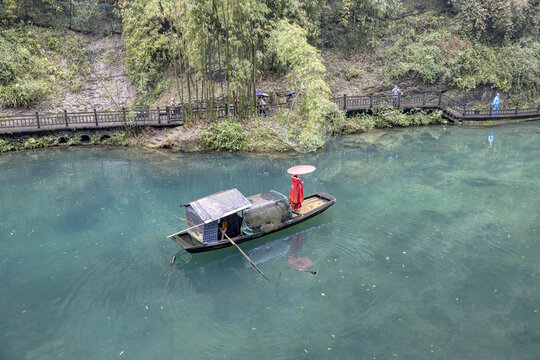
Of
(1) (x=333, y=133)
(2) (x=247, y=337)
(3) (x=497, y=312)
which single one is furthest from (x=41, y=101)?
(3) (x=497, y=312)

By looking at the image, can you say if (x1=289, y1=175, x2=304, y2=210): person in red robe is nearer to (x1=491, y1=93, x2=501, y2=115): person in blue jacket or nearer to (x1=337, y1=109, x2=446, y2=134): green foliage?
(x1=337, y1=109, x2=446, y2=134): green foliage

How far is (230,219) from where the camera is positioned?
9.60 meters

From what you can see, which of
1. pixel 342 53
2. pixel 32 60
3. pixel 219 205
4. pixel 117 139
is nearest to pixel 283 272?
pixel 219 205

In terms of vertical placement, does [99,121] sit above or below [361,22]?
below

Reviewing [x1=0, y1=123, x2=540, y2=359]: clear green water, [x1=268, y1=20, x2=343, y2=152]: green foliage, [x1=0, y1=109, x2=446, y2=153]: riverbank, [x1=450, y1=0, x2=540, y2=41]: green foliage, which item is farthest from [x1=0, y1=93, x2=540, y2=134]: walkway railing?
[x1=450, y1=0, x2=540, y2=41]: green foliage

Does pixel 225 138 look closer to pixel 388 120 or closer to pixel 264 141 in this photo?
pixel 264 141

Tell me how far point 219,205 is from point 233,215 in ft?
1.52

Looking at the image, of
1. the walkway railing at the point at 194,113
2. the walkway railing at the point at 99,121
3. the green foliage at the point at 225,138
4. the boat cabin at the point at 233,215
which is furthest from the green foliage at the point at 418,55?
the boat cabin at the point at 233,215

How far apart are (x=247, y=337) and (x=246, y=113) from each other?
45.7 feet

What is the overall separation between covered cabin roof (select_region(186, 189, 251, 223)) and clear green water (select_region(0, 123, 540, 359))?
3.80ft

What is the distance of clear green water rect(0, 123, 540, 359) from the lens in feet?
22.5

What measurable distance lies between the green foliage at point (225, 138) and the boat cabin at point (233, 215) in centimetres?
828

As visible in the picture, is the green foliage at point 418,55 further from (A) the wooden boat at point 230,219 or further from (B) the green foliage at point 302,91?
(A) the wooden boat at point 230,219

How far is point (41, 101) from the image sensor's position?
22375 millimetres
